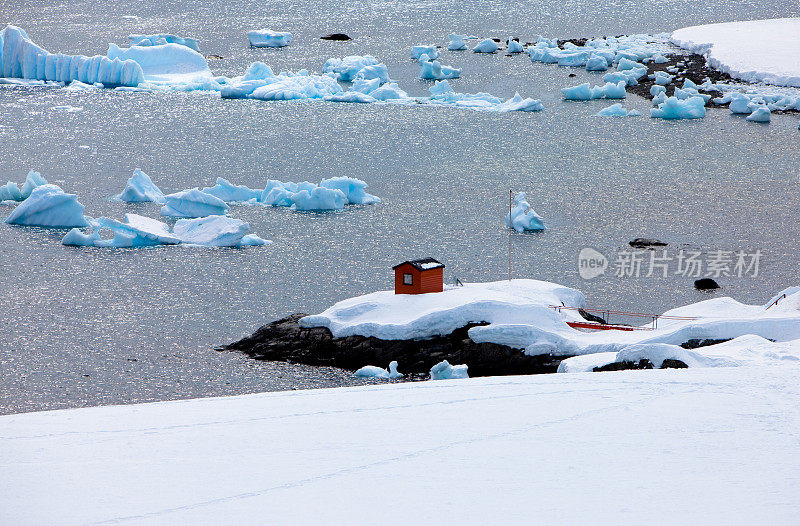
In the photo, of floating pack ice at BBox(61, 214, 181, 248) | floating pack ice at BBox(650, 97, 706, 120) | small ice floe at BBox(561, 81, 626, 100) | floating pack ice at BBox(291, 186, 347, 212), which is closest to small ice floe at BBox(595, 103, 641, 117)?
floating pack ice at BBox(650, 97, 706, 120)

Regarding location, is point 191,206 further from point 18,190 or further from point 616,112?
point 616,112

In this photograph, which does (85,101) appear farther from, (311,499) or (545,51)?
(311,499)

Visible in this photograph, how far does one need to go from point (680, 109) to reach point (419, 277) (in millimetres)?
21144

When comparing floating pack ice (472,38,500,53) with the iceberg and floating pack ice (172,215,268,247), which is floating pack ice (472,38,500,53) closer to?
the iceberg

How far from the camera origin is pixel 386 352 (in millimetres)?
19156

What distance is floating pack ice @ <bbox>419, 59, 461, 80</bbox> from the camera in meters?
45.5

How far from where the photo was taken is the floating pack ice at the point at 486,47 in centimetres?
5222

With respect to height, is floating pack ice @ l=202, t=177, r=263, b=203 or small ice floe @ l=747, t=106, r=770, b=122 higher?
small ice floe @ l=747, t=106, r=770, b=122

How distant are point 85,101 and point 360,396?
31550mm

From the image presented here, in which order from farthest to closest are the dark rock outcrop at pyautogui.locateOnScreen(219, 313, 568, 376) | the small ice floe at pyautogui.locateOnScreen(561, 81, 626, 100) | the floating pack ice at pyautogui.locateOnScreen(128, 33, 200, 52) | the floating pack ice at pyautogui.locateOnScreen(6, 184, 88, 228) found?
the floating pack ice at pyautogui.locateOnScreen(128, 33, 200, 52) < the small ice floe at pyautogui.locateOnScreen(561, 81, 626, 100) < the floating pack ice at pyautogui.locateOnScreen(6, 184, 88, 228) < the dark rock outcrop at pyautogui.locateOnScreen(219, 313, 568, 376)

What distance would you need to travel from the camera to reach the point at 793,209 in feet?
91.5

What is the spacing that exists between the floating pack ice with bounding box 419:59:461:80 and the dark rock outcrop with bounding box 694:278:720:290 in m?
24.7

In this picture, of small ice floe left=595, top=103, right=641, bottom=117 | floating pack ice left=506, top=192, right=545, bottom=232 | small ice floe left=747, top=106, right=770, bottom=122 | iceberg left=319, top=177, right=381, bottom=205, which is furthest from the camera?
small ice floe left=595, top=103, right=641, bottom=117

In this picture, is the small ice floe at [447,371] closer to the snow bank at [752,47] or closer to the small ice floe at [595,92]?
the small ice floe at [595,92]
